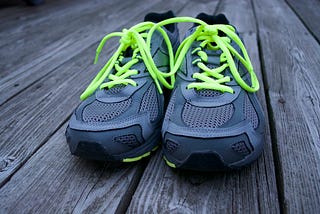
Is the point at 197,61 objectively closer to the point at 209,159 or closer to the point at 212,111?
the point at 212,111

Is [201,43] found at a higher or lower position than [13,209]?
higher

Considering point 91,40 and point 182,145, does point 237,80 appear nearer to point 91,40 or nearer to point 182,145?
point 182,145

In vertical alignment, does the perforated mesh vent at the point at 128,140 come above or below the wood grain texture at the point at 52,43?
above

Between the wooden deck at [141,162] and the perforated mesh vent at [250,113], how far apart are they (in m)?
0.09

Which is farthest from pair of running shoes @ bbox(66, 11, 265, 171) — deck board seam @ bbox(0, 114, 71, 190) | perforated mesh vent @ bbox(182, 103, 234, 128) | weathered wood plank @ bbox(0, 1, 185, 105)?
weathered wood plank @ bbox(0, 1, 185, 105)

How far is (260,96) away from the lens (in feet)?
2.89

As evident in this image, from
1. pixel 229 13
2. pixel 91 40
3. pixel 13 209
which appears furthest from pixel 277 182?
pixel 229 13

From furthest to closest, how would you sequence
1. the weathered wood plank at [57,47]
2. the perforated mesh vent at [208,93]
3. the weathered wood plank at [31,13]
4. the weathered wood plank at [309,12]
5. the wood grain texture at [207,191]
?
the weathered wood plank at [31,13]
the weathered wood plank at [309,12]
the weathered wood plank at [57,47]
the perforated mesh vent at [208,93]
the wood grain texture at [207,191]

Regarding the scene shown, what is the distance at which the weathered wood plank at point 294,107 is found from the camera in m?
0.53

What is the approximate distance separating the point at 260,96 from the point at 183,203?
51 centimetres

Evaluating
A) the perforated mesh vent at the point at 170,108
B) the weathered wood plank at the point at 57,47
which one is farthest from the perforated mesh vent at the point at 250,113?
the weathered wood plank at the point at 57,47

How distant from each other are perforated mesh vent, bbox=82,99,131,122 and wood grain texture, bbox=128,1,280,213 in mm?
137

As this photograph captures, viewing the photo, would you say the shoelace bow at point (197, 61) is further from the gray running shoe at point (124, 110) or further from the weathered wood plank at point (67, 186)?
the weathered wood plank at point (67, 186)

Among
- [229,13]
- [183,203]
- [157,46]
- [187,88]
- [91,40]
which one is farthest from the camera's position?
[229,13]
